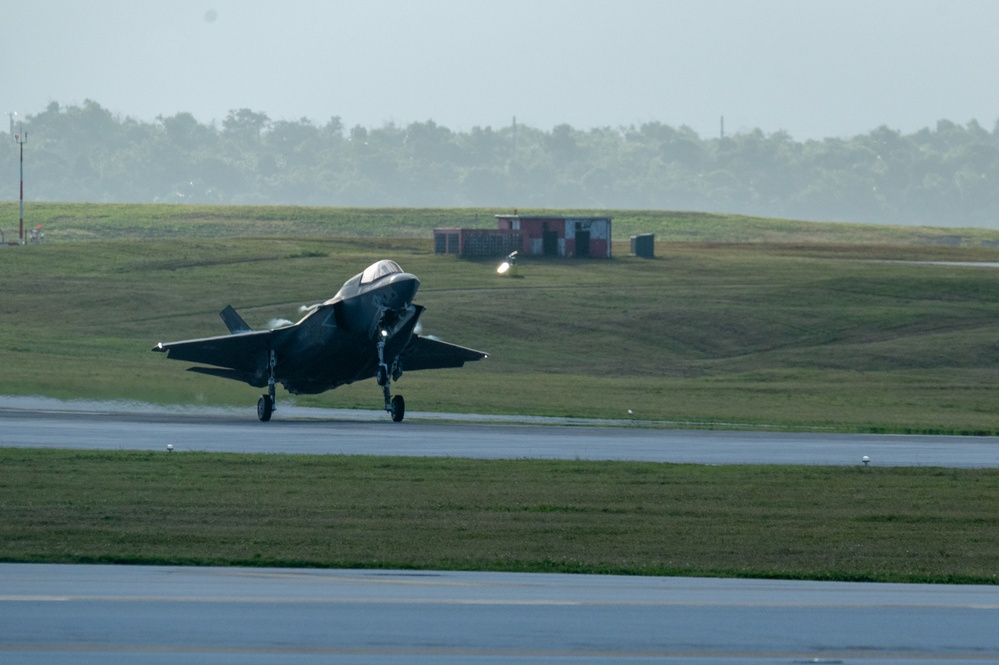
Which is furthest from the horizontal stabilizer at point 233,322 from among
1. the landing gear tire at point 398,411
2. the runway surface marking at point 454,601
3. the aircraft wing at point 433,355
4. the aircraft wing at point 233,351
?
the runway surface marking at point 454,601

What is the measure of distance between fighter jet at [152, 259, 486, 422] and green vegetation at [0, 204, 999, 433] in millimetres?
2818

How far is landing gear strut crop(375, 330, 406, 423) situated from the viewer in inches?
1268

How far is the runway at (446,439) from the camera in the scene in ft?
83.4

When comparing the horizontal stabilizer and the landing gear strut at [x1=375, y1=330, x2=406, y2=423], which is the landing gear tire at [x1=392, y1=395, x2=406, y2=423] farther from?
the horizontal stabilizer

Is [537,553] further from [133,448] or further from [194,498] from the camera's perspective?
[133,448]

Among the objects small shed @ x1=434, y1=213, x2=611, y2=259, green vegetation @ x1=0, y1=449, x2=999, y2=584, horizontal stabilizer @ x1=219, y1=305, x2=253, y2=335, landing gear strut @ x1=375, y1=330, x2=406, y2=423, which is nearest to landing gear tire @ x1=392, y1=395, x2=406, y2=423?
landing gear strut @ x1=375, y1=330, x2=406, y2=423

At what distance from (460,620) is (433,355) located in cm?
2634

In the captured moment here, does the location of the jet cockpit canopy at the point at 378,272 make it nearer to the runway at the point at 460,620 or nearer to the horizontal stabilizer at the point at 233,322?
the horizontal stabilizer at the point at 233,322

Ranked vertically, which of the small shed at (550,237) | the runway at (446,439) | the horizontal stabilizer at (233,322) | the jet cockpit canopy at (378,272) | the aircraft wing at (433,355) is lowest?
the runway at (446,439)

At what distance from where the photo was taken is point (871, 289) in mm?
72875

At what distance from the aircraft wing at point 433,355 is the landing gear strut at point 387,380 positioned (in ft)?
8.60

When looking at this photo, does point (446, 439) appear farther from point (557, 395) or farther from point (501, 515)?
point (557, 395)

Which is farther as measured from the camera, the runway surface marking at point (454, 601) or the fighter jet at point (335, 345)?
the fighter jet at point (335, 345)

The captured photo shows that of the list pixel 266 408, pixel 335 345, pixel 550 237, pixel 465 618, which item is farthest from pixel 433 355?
pixel 550 237
